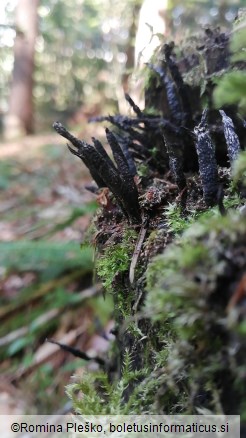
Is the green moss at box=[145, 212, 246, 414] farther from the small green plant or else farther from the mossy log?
the small green plant

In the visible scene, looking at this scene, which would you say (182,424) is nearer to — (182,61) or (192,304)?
(192,304)

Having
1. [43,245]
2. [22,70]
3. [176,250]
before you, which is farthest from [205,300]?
[22,70]

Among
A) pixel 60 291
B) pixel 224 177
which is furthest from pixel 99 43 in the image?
pixel 224 177

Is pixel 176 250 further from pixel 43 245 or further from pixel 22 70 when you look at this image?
pixel 22 70

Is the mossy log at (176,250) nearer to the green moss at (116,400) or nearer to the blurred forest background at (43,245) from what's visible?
the green moss at (116,400)

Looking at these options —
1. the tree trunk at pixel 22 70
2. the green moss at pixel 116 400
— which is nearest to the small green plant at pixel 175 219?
the green moss at pixel 116 400

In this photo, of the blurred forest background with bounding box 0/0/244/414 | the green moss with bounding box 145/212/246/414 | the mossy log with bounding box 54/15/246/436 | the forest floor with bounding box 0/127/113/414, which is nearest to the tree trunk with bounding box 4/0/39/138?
the blurred forest background with bounding box 0/0/244/414
